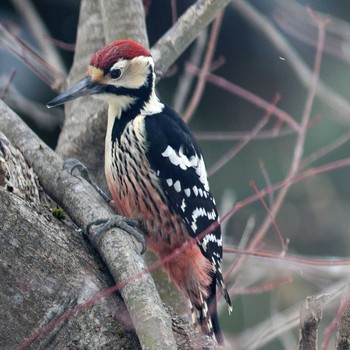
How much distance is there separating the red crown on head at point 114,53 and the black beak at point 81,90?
0.07 m

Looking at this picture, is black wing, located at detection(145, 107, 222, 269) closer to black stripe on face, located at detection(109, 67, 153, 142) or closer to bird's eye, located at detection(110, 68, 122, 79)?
black stripe on face, located at detection(109, 67, 153, 142)

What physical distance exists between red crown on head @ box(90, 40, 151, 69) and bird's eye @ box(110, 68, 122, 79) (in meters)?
0.04

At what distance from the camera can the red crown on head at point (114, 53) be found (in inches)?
121

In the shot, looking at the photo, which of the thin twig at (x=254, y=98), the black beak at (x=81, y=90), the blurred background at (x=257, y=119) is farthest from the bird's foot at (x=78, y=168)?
the blurred background at (x=257, y=119)

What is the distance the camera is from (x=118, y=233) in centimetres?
268

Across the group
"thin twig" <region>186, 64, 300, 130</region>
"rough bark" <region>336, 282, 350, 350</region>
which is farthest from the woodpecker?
"rough bark" <region>336, 282, 350, 350</region>

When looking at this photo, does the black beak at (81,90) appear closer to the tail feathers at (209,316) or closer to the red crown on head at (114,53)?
the red crown on head at (114,53)

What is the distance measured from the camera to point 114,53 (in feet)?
10.2

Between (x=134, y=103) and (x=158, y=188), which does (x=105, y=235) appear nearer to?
(x=158, y=188)

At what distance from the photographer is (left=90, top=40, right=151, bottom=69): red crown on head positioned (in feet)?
10.1

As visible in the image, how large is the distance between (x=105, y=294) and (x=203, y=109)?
16.0ft

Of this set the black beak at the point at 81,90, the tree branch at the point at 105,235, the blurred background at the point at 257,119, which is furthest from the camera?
the blurred background at the point at 257,119

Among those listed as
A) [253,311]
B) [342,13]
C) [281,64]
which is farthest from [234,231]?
[342,13]

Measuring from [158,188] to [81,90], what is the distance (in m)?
0.50
